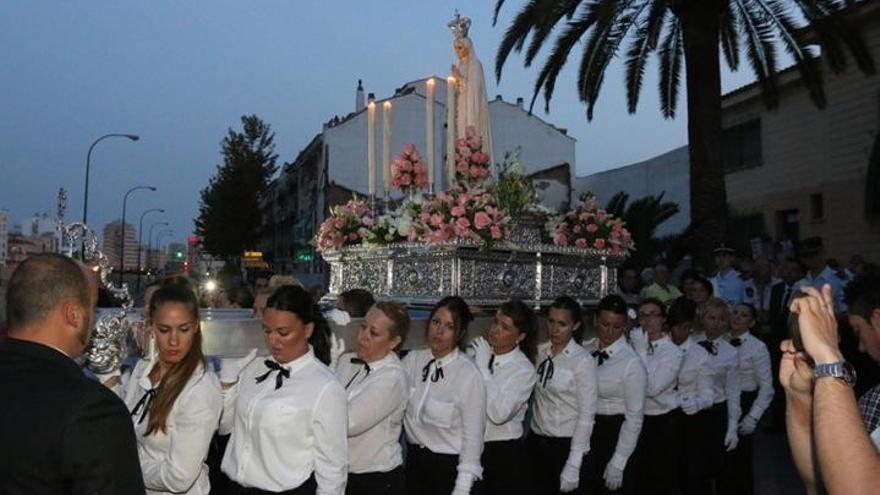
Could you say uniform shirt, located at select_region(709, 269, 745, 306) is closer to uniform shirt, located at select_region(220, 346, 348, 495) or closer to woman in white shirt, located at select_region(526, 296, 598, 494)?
woman in white shirt, located at select_region(526, 296, 598, 494)

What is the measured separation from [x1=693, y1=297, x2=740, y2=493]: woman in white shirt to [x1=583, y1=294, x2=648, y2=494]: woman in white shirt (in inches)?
50.6

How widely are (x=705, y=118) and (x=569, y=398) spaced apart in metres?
9.32

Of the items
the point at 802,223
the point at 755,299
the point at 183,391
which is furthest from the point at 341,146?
the point at 183,391

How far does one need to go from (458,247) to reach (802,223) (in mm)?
19333

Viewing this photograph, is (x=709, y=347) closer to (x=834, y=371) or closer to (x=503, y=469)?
(x=503, y=469)

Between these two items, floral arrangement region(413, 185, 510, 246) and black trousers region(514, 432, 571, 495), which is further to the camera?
floral arrangement region(413, 185, 510, 246)

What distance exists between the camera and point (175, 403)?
3.55m

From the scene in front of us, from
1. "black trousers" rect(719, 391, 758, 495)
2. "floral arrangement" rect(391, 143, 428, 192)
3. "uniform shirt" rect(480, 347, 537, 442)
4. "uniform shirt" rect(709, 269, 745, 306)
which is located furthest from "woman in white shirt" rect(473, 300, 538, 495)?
"uniform shirt" rect(709, 269, 745, 306)

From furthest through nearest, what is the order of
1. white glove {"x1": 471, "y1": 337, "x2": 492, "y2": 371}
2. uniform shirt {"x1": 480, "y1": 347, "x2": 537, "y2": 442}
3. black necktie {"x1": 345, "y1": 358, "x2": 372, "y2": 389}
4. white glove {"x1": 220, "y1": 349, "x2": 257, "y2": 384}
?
white glove {"x1": 471, "y1": 337, "x2": 492, "y2": 371}, uniform shirt {"x1": 480, "y1": 347, "x2": 537, "y2": 442}, white glove {"x1": 220, "y1": 349, "x2": 257, "y2": 384}, black necktie {"x1": 345, "y1": 358, "x2": 372, "y2": 389}

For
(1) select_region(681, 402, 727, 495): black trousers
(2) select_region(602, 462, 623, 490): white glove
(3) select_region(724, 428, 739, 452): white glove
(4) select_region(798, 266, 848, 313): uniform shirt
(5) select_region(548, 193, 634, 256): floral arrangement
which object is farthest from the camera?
(4) select_region(798, 266, 848, 313): uniform shirt

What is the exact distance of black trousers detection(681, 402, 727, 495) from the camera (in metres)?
6.80

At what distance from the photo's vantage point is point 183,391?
11.7 ft

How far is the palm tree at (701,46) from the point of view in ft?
44.4

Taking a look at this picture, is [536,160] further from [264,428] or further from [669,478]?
[264,428]
